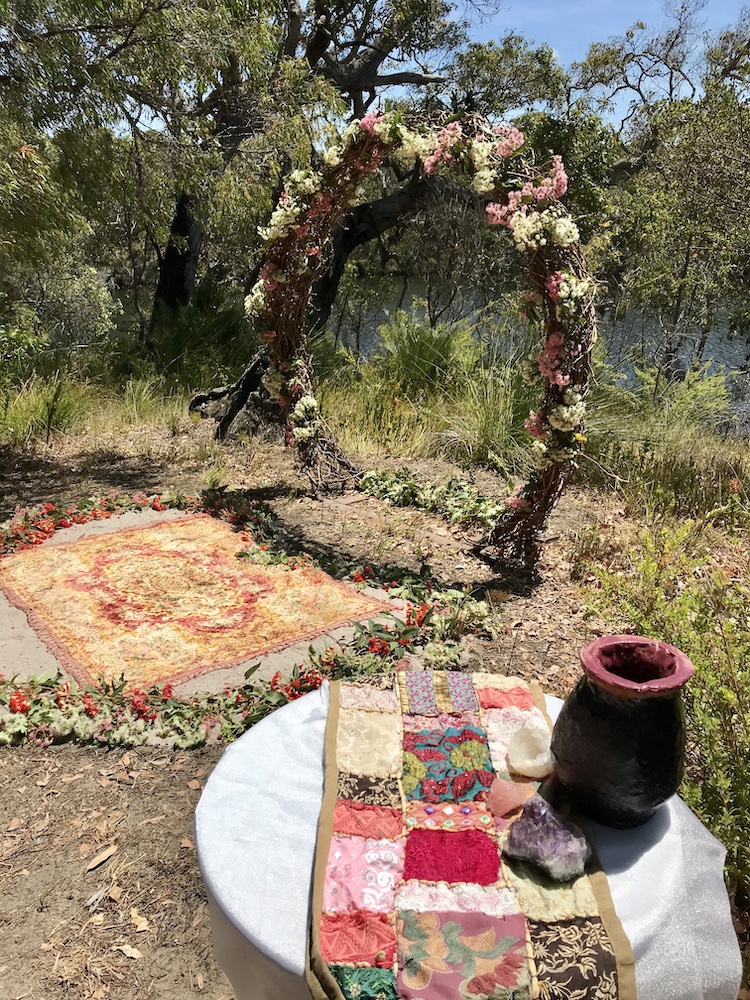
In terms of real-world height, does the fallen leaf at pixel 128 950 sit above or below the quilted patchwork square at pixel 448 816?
below

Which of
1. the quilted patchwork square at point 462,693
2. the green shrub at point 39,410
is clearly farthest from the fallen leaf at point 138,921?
the green shrub at point 39,410

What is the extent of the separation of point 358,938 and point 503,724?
27.7 inches

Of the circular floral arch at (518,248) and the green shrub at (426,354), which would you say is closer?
the circular floral arch at (518,248)

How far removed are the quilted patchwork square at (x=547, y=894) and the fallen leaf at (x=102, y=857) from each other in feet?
4.66

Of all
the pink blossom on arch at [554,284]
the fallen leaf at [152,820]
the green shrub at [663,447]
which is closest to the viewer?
the fallen leaf at [152,820]

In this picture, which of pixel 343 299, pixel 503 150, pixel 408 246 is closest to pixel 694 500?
pixel 503 150

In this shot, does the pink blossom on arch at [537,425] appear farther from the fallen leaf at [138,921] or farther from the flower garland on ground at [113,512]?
the fallen leaf at [138,921]

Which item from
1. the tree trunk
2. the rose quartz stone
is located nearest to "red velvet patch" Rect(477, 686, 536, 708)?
the rose quartz stone

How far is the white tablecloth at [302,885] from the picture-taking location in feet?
4.28

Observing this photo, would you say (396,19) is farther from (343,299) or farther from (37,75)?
(37,75)

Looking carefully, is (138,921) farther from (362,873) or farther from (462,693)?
(462,693)

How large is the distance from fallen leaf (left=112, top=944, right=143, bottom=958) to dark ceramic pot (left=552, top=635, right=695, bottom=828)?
1.29m

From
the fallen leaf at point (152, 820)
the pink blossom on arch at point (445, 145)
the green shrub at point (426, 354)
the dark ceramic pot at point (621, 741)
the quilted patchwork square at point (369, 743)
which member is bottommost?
the fallen leaf at point (152, 820)

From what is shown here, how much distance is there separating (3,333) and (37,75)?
7.94 ft
